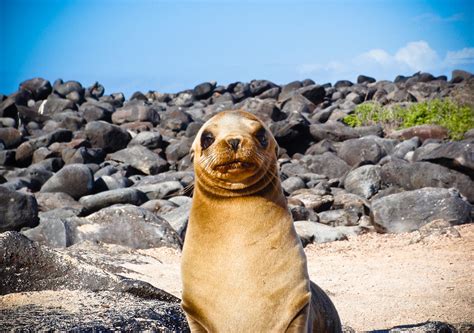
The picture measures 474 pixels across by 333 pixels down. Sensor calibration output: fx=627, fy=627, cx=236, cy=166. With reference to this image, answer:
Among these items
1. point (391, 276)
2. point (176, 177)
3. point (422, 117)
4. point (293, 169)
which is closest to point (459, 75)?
point (422, 117)

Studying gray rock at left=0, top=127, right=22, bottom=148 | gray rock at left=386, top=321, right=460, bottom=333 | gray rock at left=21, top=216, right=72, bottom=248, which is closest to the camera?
gray rock at left=386, top=321, right=460, bottom=333

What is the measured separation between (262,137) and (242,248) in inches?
28.4

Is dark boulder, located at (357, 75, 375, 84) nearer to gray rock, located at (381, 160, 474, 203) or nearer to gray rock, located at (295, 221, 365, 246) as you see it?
gray rock, located at (381, 160, 474, 203)

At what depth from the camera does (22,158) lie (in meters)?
24.5

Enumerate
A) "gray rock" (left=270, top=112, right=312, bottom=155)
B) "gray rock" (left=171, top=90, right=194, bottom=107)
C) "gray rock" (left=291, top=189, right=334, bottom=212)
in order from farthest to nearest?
"gray rock" (left=171, top=90, right=194, bottom=107) → "gray rock" (left=270, top=112, right=312, bottom=155) → "gray rock" (left=291, top=189, right=334, bottom=212)

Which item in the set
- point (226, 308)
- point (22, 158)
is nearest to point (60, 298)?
point (226, 308)

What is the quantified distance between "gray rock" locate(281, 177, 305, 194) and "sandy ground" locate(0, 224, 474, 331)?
4.84 metres

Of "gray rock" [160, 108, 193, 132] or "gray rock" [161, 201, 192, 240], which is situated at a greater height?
"gray rock" [161, 201, 192, 240]

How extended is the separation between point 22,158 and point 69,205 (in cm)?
895

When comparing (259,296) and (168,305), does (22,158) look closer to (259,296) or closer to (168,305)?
(168,305)

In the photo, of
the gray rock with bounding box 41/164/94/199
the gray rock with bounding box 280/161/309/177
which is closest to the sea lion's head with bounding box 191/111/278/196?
the gray rock with bounding box 41/164/94/199

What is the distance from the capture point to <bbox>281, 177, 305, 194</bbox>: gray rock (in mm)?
16672

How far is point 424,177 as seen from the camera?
594 inches

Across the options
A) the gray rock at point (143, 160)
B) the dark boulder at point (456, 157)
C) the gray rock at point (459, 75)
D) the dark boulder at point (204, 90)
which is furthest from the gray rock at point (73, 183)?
the gray rock at point (459, 75)
